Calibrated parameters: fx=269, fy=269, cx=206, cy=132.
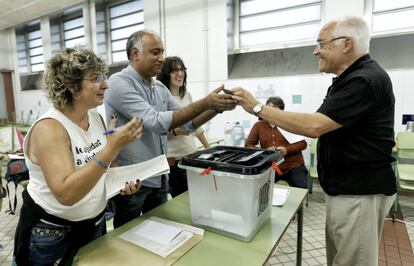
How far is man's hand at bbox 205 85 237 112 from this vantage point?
1337 millimetres

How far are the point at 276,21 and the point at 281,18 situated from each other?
8 centimetres

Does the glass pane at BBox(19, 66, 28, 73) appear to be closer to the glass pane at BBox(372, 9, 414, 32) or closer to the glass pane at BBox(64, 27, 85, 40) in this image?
the glass pane at BBox(64, 27, 85, 40)

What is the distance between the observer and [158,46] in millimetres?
Answer: 1414

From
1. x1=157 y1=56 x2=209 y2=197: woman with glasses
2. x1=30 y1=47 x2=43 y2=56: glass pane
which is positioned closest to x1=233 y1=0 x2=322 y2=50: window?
x1=157 y1=56 x2=209 y2=197: woman with glasses

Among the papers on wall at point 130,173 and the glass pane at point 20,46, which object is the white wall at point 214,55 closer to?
the papers on wall at point 130,173

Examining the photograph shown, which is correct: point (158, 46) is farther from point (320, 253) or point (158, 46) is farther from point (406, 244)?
point (406, 244)

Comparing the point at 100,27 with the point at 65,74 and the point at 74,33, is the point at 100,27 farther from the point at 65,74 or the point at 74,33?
the point at 65,74

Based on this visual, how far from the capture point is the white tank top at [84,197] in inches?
39.1

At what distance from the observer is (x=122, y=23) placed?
216 inches

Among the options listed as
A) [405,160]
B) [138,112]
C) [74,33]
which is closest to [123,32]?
[74,33]

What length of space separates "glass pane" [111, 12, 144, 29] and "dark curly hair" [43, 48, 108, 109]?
458 centimetres

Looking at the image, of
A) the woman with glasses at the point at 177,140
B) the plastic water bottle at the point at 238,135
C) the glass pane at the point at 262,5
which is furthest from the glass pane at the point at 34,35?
the woman with glasses at the point at 177,140

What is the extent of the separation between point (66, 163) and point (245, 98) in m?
0.88

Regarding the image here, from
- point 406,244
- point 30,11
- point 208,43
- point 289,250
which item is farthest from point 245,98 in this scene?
point 30,11
